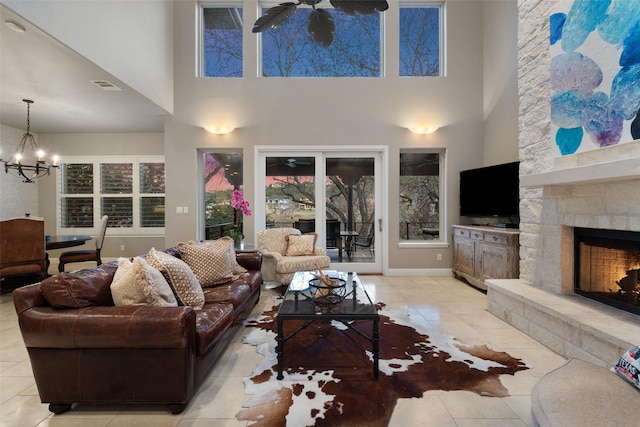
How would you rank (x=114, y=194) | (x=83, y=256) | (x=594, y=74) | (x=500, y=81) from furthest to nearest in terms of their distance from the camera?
(x=114, y=194)
(x=83, y=256)
(x=500, y=81)
(x=594, y=74)

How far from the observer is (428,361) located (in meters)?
2.27

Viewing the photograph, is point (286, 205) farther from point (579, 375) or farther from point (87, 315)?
point (579, 375)

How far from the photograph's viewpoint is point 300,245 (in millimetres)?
4488

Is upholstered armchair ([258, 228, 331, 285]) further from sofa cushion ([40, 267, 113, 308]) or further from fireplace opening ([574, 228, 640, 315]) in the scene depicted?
fireplace opening ([574, 228, 640, 315])

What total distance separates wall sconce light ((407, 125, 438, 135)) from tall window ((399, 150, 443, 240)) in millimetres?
382

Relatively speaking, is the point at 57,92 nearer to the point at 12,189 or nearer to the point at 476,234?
the point at 12,189

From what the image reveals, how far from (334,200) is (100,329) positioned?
4.09 m

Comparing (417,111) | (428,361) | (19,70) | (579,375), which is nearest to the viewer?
(579,375)

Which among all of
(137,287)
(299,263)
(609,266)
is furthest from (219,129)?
(609,266)

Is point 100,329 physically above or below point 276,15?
below

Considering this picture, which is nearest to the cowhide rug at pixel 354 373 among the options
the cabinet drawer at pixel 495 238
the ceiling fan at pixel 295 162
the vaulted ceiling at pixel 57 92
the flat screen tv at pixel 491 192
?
the cabinet drawer at pixel 495 238

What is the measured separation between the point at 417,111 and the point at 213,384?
5.08 m

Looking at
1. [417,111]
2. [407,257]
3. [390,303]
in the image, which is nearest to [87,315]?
[390,303]

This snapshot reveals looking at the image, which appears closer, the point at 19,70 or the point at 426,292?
the point at 19,70
